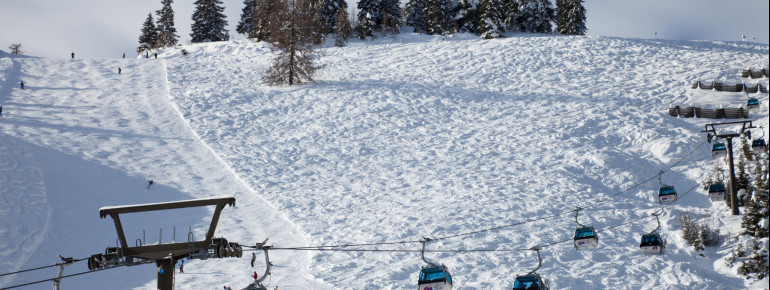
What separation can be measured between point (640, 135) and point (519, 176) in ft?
24.5

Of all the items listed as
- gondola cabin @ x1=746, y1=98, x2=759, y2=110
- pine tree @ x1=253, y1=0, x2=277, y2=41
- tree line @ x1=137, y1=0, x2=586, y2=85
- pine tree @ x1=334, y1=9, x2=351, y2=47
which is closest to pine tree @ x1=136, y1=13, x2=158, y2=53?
tree line @ x1=137, y1=0, x2=586, y2=85

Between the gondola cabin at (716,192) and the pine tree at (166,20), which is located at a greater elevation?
the pine tree at (166,20)

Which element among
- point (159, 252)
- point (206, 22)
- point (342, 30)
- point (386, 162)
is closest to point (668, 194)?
point (386, 162)

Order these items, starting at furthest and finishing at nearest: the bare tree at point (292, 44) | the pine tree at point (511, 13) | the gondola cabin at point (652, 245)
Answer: the pine tree at point (511, 13) → the bare tree at point (292, 44) → the gondola cabin at point (652, 245)

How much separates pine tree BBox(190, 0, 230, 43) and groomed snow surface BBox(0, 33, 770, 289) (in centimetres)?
2624

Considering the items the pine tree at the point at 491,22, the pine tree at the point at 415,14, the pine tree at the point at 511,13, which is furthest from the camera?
the pine tree at the point at 415,14

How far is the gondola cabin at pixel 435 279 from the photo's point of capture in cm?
1366

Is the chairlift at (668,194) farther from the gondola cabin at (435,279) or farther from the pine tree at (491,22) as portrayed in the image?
the pine tree at (491,22)

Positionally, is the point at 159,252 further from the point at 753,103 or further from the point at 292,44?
the point at 292,44

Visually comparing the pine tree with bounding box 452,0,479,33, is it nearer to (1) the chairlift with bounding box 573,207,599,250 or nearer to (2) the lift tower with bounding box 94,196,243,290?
(1) the chairlift with bounding box 573,207,599,250

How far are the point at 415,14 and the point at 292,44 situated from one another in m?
31.8

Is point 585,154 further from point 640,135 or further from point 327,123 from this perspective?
point 327,123

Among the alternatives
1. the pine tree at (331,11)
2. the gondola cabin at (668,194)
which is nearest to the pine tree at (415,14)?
the pine tree at (331,11)

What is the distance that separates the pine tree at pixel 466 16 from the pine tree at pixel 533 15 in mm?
4871
